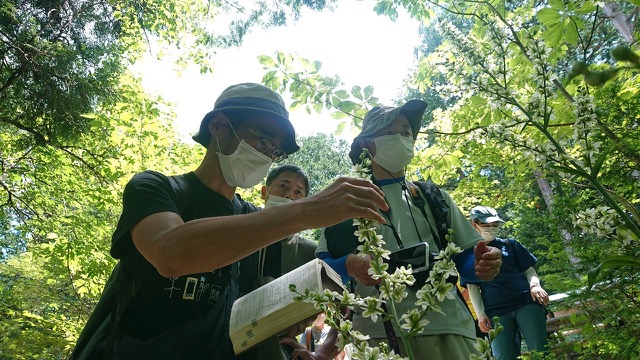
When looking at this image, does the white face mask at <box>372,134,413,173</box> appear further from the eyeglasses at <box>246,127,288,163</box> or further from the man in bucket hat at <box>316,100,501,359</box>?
the eyeglasses at <box>246,127,288,163</box>

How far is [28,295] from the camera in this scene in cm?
1225

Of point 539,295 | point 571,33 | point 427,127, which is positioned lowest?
point 539,295

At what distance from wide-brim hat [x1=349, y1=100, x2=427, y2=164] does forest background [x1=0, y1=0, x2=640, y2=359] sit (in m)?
0.09

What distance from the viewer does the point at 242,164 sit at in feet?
6.04

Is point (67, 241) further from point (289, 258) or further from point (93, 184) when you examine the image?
point (289, 258)

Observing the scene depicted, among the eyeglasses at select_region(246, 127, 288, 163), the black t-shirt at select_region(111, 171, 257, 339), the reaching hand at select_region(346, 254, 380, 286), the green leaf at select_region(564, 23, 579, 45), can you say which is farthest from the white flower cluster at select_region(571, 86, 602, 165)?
the black t-shirt at select_region(111, 171, 257, 339)

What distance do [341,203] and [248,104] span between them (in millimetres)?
966

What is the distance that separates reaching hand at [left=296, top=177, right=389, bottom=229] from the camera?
1.10 metres

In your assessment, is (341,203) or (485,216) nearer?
(341,203)

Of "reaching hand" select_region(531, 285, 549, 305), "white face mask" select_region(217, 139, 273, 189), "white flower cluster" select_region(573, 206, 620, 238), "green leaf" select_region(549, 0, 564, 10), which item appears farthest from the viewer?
"reaching hand" select_region(531, 285, 549, 305)

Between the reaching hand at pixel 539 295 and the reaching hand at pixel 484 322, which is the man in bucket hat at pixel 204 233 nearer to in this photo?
the reaching hand at pixel 539 295

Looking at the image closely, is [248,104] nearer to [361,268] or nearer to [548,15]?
[361,268]

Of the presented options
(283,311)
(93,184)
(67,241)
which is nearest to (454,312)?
(283,311)

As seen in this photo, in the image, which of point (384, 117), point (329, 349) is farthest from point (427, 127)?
point (329, 349)
